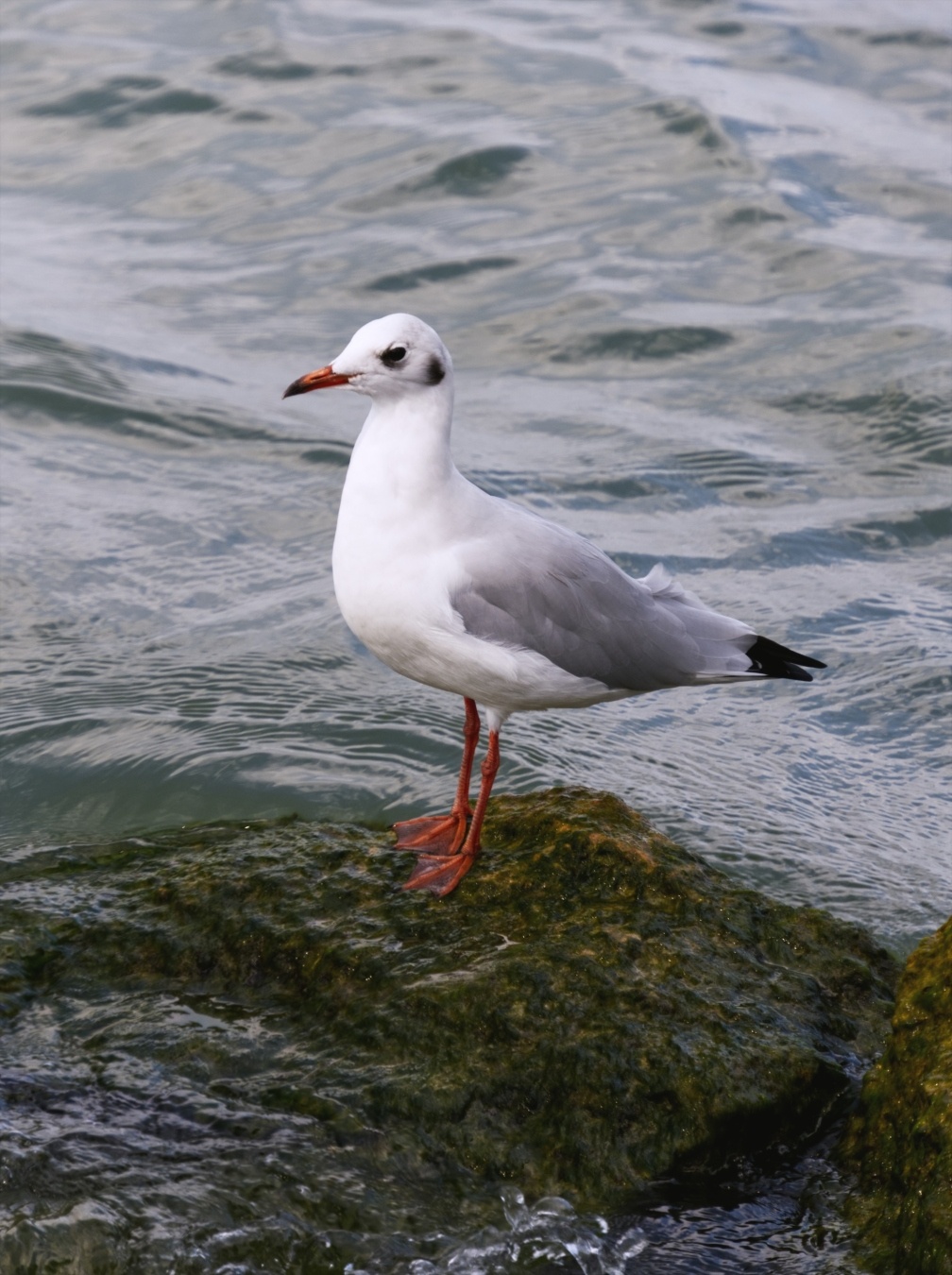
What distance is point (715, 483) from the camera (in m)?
10.5

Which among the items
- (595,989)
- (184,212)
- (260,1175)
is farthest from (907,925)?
(184,212)

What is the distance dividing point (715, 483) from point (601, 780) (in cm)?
412

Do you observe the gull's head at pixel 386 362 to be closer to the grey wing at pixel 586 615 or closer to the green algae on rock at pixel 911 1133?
the grey wing at pixel 586 615

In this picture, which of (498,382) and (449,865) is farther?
(498,382)

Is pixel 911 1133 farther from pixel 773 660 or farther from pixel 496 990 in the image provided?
pixel 773 660

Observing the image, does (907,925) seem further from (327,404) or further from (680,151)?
(680,151)

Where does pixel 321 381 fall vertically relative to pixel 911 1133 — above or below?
above

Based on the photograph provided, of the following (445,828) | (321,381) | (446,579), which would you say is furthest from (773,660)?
(321,381)

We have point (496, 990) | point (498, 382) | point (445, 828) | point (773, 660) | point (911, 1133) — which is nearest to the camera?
point (911, 1133)

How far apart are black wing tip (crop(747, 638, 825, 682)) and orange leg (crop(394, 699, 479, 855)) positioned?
3.33 ft

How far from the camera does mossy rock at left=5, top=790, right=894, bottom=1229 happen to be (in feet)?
13.0

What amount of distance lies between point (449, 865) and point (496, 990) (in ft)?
2.23

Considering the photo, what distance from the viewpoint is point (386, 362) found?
4738mm

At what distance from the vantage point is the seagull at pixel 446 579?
4.68 m
